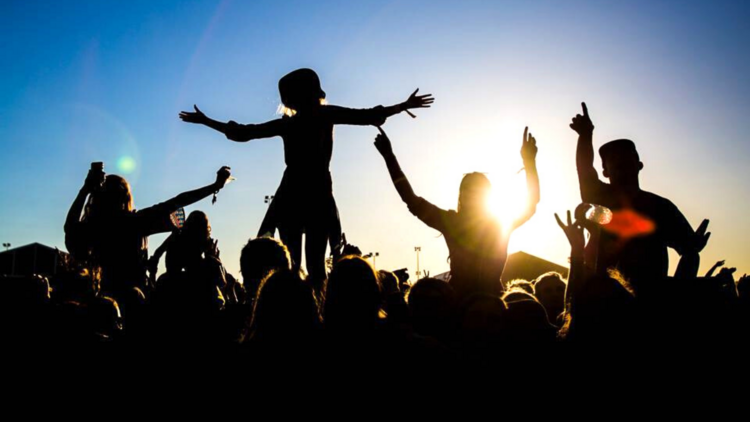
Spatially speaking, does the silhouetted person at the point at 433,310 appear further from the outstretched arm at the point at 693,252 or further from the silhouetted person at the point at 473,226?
the outstretched arm at the point at 693,252

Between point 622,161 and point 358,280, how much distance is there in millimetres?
2774

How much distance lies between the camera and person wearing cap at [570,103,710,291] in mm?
3777

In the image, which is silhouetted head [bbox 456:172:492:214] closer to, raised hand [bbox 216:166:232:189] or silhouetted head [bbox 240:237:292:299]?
silhouetted head [bbox 240:237:292:299]

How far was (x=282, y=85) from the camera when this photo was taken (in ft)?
15.1

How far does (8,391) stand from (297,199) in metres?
2.52

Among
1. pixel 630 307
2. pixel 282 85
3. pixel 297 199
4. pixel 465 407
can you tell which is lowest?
pixel 465 407

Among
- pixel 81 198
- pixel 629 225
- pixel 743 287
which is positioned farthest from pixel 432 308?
pixel 81 198

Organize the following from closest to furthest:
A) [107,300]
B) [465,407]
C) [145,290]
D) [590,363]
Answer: [465,407] → [590,363] → [107,300] → [145,290]

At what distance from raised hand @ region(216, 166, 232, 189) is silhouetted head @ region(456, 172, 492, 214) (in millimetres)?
2743

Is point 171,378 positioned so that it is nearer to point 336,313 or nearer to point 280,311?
point 280,311

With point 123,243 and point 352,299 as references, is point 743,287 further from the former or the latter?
point 123,243

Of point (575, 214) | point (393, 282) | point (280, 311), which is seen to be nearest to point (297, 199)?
point (393, 282)

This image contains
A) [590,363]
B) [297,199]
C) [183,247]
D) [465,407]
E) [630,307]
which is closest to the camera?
[465,407]

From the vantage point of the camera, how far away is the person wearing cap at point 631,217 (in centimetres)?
378
